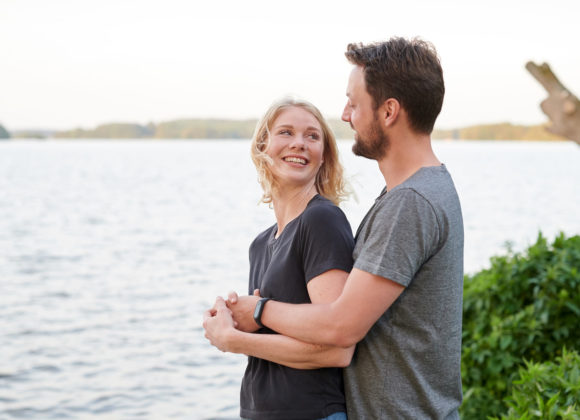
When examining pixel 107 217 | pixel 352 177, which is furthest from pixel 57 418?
pixel 107 217

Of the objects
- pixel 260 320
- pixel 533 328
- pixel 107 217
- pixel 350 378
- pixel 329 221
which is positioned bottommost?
pixel 107 217

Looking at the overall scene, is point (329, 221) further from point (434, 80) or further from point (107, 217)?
point (107, 217)

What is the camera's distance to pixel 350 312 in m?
2.31

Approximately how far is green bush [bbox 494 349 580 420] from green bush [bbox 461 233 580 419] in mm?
998

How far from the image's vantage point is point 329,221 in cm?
268

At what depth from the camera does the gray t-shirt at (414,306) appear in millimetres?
2275

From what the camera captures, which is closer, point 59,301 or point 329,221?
point 329,221

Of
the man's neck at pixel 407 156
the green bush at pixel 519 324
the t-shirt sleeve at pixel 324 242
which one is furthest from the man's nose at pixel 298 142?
the green bush at pixel 519 324

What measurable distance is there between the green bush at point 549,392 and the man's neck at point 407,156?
1.61m

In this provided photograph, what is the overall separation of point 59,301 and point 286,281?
45.5ft

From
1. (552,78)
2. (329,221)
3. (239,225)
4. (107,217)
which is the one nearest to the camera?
(329,221)

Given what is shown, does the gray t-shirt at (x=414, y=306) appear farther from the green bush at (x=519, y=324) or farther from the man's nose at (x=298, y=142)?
the green bush at (x=519, y=324)

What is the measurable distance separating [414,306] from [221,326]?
2.76 feet

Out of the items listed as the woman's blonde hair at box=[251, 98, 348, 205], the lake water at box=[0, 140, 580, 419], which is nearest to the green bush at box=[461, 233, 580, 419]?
the lake water at box=[0, 140, 580, 419]
